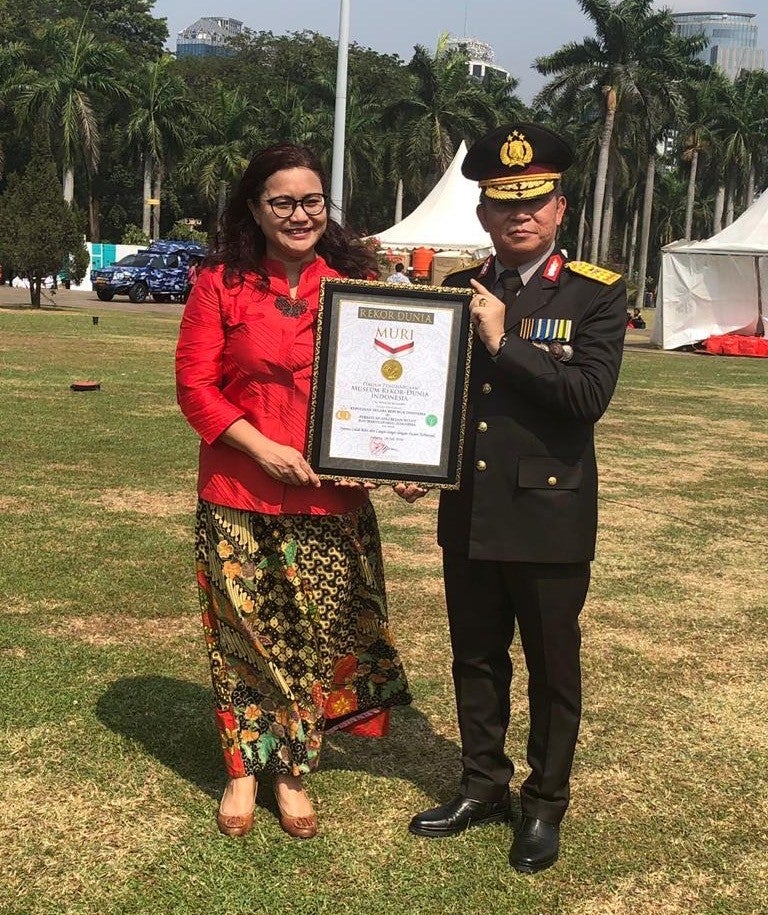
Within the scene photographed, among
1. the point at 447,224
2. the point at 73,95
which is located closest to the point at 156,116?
the point at 73,95

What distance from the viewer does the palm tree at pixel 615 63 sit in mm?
46938

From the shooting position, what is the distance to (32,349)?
691 inches

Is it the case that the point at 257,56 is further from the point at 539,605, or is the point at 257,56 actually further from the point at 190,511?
the point at 539,605

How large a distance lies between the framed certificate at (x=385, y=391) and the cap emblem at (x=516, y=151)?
0.43 m

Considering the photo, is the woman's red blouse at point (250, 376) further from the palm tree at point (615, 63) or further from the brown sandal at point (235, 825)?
the palm tree at point (615, 63)

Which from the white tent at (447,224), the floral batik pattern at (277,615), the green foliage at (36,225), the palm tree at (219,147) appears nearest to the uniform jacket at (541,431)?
the floral batik pattern at (277,615)

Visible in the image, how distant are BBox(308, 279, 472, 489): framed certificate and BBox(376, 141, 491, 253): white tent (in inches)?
1168

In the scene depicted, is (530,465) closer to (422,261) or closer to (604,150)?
Answer: (422,261)

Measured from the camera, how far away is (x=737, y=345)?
2573 centimetres

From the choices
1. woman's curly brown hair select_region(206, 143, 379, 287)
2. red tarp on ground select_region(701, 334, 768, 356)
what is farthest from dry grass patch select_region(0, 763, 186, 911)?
red tarp on ground select_region(701, 334, 768, 356)

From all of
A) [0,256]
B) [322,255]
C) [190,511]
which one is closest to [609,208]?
[0,256]

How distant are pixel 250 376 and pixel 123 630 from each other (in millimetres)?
2247

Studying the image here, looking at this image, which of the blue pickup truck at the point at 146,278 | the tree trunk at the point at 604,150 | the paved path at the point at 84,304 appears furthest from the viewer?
the tree trunk at the point at 604,150

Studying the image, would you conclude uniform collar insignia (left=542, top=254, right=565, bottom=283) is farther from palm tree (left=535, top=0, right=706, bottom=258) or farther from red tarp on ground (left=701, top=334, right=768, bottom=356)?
palm tree (left=535, top=0, right=706, bottom=258)
